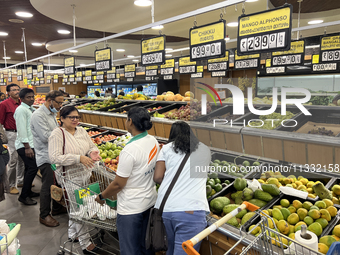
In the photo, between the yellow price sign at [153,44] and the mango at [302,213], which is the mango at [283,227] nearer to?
the mango at [302,213]

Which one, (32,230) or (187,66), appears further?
(187,66)

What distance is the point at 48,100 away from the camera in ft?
13.0

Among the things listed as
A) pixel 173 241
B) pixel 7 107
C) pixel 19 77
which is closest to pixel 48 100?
pixel 7 107

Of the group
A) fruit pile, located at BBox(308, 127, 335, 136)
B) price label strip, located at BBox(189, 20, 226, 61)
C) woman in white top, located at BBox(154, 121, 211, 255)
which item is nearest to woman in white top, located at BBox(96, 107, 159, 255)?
woman in white top, located at BBox(154, 121, 211, 255)

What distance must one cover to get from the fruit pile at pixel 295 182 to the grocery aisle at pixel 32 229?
281cm

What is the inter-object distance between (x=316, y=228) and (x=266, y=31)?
2.43 metres

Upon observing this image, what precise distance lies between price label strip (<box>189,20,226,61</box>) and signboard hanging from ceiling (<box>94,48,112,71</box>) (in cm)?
313

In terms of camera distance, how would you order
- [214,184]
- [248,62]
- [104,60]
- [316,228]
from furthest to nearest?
[248,62] < [104,60] < [214,184] < [316,228]

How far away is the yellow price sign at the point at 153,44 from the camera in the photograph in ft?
16.8

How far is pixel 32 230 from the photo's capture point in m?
3.90

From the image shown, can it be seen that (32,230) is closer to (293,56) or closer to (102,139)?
(102,139)

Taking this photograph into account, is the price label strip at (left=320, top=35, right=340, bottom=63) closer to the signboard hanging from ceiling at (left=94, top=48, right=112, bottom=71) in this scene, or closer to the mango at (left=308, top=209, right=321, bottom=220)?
the mango at (left=308, top=209, right=321, bottom=220)

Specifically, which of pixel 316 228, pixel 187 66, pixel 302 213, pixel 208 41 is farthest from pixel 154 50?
pixel 316 228

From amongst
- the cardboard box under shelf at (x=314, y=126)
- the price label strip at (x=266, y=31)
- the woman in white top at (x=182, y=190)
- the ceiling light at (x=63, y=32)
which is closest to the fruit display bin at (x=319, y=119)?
the cardboard box under shelf at (x=314, y=126)
